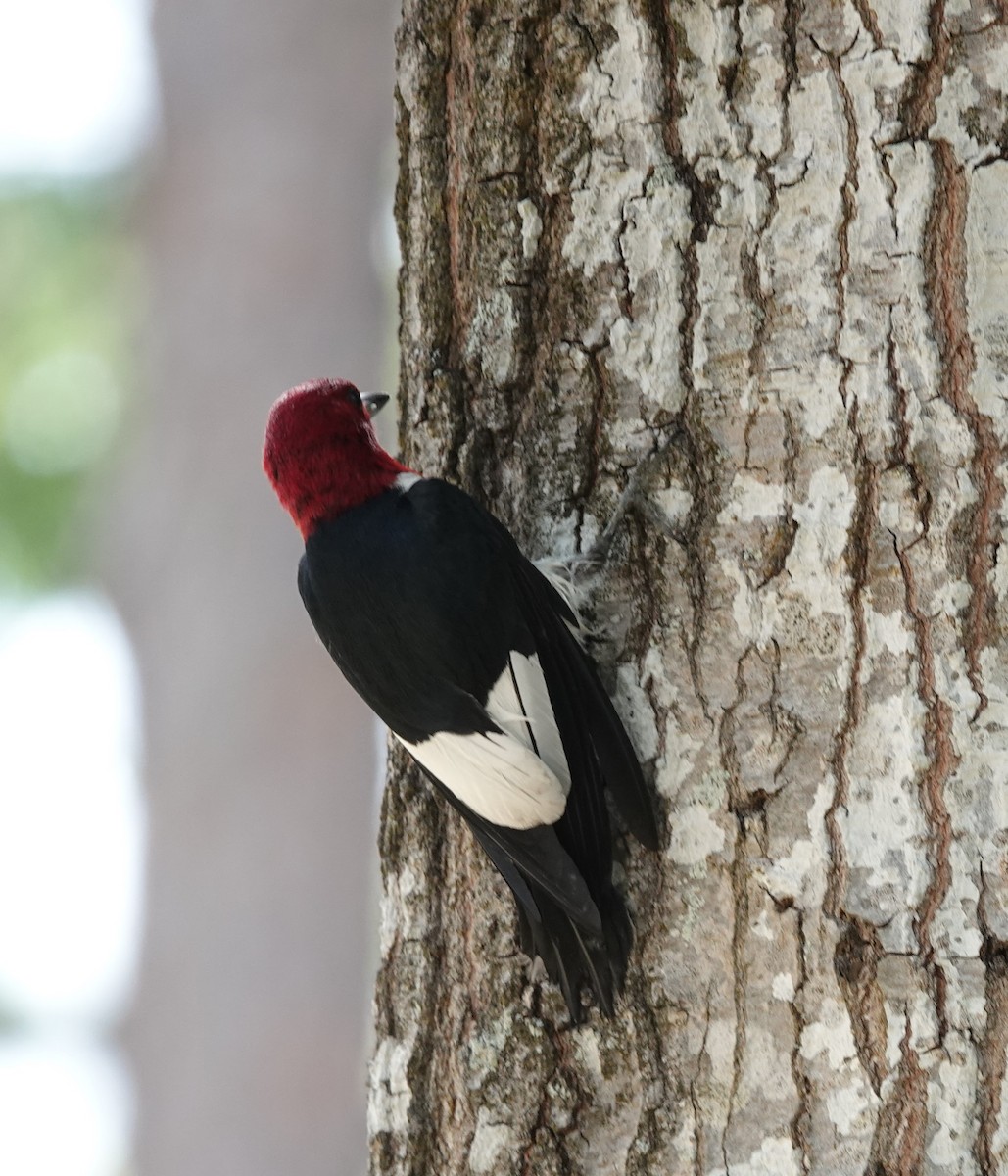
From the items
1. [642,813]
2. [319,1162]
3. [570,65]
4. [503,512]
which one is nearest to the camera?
[642,813]

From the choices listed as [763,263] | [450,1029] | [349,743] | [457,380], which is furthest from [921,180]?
[349,743]

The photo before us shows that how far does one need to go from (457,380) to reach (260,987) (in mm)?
2752

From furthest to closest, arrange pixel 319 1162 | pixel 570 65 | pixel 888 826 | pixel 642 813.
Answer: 1. pixel 319 1162
2. pixel 570 65
3. pixel 642 813
4. pixel 888 826

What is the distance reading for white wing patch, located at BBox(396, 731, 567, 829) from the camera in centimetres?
150

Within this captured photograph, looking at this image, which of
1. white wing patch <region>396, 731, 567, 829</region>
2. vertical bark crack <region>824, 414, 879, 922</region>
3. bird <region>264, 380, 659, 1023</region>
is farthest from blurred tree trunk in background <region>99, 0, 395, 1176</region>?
vertical bark crack <region>824, 414, 879, 922</region>

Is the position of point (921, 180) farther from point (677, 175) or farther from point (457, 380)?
point (457, 380)

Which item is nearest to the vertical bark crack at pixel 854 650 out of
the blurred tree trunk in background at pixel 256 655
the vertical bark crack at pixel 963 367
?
the vertical bark crack at pixel 963 367

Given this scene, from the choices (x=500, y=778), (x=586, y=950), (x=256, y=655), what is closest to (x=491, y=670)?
(x=500, y=778)

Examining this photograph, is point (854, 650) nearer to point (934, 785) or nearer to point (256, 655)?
point (934, 785)

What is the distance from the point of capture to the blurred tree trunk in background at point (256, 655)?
12.8ft

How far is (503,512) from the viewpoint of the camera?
171 cm

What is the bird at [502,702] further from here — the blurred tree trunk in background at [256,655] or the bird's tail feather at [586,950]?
the blurred tree trunk in background at [256,655]

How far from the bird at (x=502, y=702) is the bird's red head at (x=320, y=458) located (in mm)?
97

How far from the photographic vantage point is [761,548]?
1.46 meters
